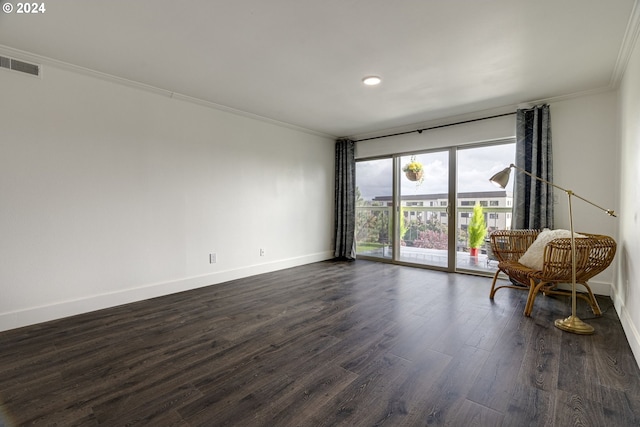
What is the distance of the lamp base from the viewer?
241 centimetres

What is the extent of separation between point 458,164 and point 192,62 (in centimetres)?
387

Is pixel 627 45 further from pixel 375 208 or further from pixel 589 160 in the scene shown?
pixel 375 208

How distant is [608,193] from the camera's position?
11.1 feet

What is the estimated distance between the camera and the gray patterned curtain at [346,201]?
18.7ft

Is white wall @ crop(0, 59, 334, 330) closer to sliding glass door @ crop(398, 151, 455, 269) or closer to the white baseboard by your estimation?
the white baseboard

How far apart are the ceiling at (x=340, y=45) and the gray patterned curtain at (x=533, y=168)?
270mm

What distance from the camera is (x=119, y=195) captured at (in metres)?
3.20

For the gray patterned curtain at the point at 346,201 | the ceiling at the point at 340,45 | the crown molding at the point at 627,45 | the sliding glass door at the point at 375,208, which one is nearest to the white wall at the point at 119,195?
the ceiling at the point at 340,45

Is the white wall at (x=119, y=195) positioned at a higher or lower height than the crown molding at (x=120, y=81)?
lower

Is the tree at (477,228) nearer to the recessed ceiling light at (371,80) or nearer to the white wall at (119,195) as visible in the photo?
the recessed ceiling light at (371,80)
